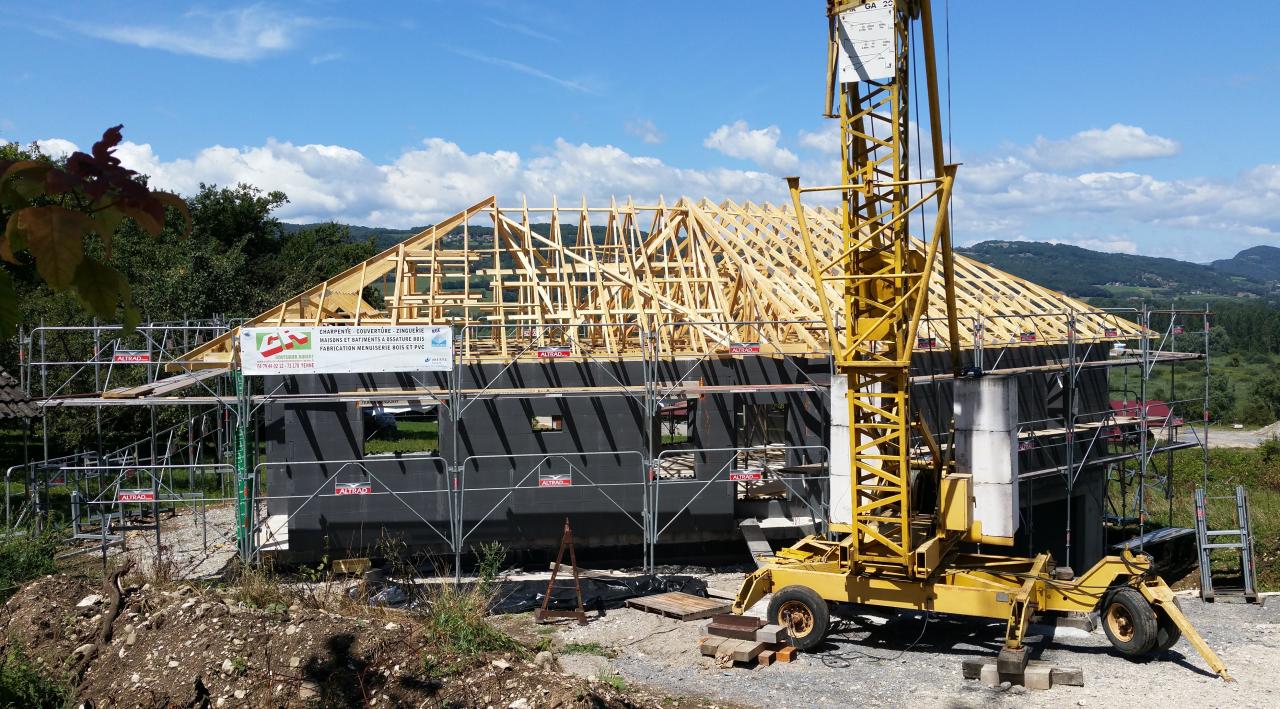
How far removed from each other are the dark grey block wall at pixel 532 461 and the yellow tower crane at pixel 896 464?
3905 millimetres

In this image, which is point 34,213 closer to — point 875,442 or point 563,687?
point 563,687

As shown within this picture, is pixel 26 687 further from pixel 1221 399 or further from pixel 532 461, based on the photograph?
pixel 1221 399

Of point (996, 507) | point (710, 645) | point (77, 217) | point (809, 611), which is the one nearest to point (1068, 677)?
point (996, 507)

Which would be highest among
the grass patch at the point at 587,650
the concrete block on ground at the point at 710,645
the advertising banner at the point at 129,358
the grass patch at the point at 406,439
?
the advertising banner at the point at 129,358

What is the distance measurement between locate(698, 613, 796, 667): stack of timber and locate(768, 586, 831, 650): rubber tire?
0.55ft

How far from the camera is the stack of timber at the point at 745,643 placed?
12.4 metres

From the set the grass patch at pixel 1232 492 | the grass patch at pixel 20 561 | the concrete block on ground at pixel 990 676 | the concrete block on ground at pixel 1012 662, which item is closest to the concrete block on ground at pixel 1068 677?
the concrete block on ground at pixel 1012 662

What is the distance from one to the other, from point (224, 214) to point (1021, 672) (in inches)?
1523

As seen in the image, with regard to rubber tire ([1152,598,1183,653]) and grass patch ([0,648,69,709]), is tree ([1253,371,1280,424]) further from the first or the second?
grass patch ([0,648,69,709])

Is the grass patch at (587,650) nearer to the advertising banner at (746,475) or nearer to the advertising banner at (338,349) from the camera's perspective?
the advertising banner at (746,475)

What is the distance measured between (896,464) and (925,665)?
8.21 ft

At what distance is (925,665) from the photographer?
12.4m

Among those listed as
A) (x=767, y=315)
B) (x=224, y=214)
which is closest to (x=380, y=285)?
(x=224, y=214)

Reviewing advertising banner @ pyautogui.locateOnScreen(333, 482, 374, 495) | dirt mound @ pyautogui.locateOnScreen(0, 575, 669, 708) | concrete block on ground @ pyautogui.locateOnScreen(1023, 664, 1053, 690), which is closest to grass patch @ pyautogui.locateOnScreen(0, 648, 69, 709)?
dirt mound @ pyautogui.locateOnScreen(0, 575, 669, 708)
